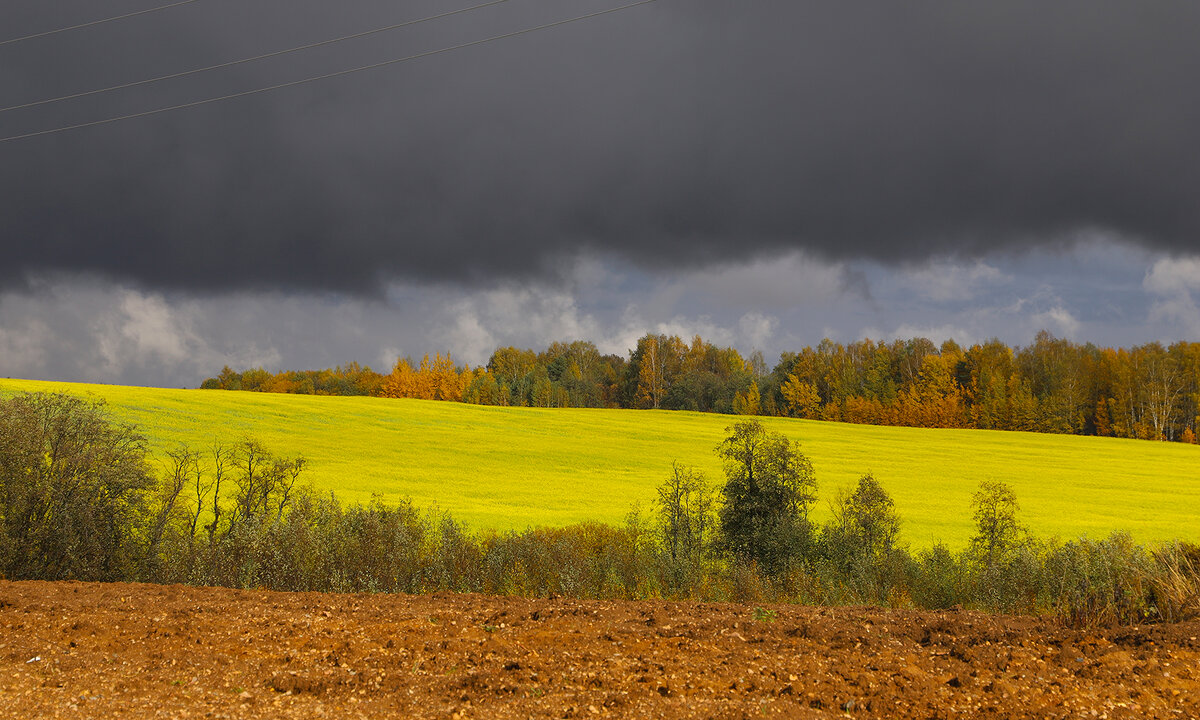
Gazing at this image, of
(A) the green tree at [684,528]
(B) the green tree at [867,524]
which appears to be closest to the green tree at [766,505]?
(A) the green tree at [684,528]

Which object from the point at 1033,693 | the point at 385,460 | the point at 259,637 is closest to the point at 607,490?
the point at 385,460

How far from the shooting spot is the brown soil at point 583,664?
25.8 ft

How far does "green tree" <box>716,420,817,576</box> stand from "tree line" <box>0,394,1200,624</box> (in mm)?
44

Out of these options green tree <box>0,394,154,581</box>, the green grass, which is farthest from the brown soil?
the green grass

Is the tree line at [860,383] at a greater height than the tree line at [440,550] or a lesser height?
greater

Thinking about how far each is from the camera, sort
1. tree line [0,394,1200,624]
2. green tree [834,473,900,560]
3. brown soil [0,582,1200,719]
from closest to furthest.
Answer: brown soil [0,582,1200,719]
tree line [0,394,1200,624]
green tree [834,473,900,560]

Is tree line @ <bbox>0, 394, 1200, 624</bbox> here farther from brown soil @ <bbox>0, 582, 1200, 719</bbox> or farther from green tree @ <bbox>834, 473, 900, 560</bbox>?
brown soil @ <bbox>0, 582, 1200, 719</bbox>

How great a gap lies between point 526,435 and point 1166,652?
1936 inches

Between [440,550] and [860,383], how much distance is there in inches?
3511

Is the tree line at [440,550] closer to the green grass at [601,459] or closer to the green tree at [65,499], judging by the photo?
the green tree at [65,499]

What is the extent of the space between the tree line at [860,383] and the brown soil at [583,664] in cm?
8229

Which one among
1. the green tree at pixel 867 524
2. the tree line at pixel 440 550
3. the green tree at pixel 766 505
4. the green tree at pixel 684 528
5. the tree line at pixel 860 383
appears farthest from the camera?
the tree line at pixel 860 383

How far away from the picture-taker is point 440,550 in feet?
64.4

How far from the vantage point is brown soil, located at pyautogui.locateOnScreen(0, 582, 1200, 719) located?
7863mm
